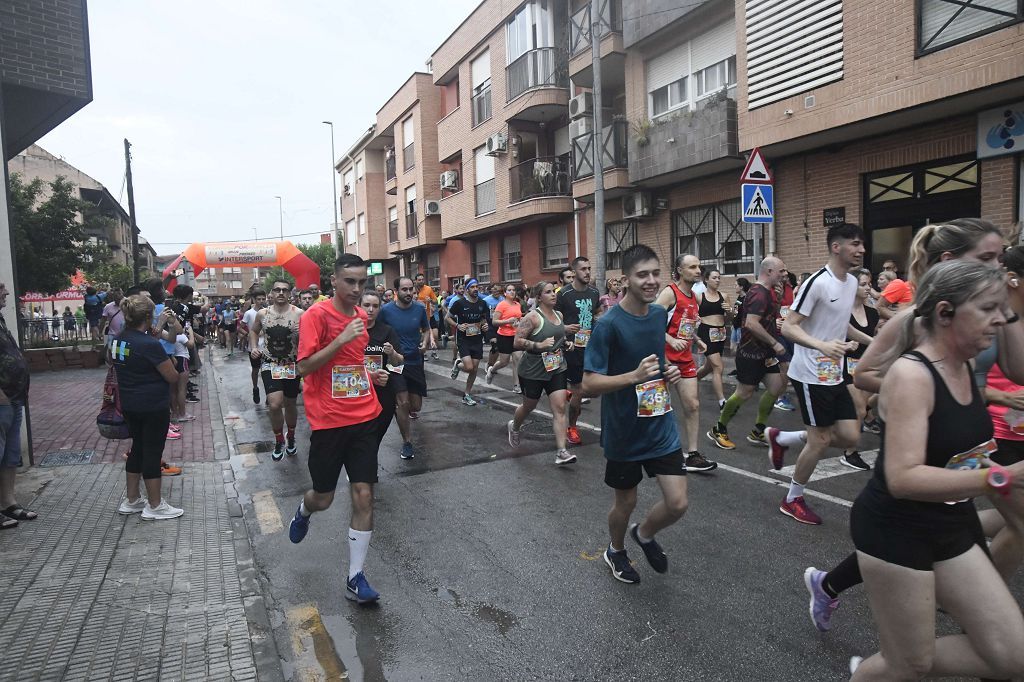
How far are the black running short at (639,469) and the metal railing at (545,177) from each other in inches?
701

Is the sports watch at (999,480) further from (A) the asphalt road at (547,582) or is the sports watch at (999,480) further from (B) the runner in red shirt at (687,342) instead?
(B) the runner in red shirt at (687,342)

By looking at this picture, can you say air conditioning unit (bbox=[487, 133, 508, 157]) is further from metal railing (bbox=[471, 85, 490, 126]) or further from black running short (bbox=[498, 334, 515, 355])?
black running short (bbox=[498, 334, 515, 355])

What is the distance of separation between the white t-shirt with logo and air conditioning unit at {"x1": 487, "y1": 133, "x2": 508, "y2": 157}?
18507 mm

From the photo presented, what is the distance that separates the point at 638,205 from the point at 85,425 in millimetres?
12910

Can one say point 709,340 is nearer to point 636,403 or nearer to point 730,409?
point 730,409

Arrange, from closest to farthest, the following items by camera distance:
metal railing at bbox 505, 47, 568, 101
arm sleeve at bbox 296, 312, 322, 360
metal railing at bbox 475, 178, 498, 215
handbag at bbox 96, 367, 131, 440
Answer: arm sleeve at bbox 296, 312, 322, 360 → handbag at bbox 96, 367, 131, 440 → metal railing at bbox 505, 47, 568, 101 → metal railing at bbox 475, 178, 498, 215

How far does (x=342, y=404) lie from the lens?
4094 millimetres

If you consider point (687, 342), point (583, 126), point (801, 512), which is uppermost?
point (583, 126)

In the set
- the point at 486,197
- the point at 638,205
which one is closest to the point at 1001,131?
the point at 638,205

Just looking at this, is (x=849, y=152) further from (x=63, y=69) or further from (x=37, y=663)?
(x=37, y=663)

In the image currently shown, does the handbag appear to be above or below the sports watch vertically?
below

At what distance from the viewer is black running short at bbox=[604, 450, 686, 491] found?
3.79 metres

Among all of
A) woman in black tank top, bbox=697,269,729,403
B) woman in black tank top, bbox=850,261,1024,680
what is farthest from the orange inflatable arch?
woman in black tank top, bbox=850,261,1024,680

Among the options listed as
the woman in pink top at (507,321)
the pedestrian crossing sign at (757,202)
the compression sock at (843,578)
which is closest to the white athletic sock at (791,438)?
the compression sock at (843,578)
